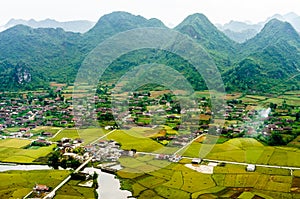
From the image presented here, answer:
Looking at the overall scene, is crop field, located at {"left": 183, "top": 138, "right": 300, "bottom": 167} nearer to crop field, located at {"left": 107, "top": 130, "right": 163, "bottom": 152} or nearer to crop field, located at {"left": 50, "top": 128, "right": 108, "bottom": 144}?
crop field, located at {"left": 107, "top": 130, "right": 163, "bottom": 152}

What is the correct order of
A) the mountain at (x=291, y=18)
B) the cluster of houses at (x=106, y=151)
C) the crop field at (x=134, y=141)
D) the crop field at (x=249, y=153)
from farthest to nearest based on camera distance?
the mountain at (x=291, y=18) < the crop field at (x=134, y=141) < the cluster of houses at (x=106, y=151) < the crop field at (x=249, y=153)

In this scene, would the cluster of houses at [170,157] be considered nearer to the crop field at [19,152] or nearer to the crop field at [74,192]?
the crop field at [74,192]

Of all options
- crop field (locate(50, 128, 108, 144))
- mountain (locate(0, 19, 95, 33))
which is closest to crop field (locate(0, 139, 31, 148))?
crop field (locate(50, 128, 108, 144))

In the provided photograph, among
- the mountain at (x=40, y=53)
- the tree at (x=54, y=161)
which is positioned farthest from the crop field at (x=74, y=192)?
the mountain at (x=40, y=53)

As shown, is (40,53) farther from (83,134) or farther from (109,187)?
(109,187)

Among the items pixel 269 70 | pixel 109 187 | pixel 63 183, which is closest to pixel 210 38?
pixel 269 70

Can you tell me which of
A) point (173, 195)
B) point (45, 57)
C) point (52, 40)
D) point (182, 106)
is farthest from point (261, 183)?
point (52, 40)
